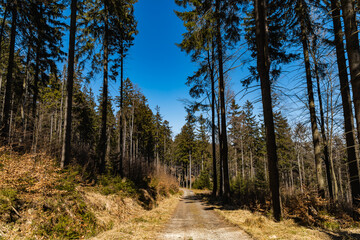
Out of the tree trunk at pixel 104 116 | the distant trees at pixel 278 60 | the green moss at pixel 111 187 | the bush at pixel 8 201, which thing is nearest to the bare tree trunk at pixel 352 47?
the distant trees at pixel 278 60

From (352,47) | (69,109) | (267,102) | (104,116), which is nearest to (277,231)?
(267,102)

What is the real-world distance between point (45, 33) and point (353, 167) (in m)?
21.5

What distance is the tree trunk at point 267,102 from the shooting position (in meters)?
6.36

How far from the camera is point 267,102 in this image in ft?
22.4

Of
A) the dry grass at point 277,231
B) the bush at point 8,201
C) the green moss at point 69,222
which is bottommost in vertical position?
the dry grass at point 277,231

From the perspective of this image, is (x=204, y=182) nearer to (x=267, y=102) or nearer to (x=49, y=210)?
(x=267, y=102)

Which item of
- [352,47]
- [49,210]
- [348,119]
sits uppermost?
[352,47]

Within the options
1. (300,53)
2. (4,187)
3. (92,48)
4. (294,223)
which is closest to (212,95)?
(300,53)

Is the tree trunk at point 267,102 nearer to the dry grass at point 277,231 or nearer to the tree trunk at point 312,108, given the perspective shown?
the dry grass at point 277,231

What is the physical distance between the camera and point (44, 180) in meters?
5.27

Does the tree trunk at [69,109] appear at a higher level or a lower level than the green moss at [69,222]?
higher

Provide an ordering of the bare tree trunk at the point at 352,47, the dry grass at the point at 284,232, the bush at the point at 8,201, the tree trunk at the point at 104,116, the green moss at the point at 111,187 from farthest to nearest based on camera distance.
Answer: the tree trunk at the point at 104,116 < the green moss at the point at 111,187 < the dry grass at the point at 284,232 < the bush at the point at 8,201 < the bare tree trunk at the point at 352,47

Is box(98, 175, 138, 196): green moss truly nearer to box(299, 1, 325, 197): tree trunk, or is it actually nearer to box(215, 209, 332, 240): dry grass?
box(215, 209, 332, 240): dry grass

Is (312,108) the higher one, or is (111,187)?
(312,108)
